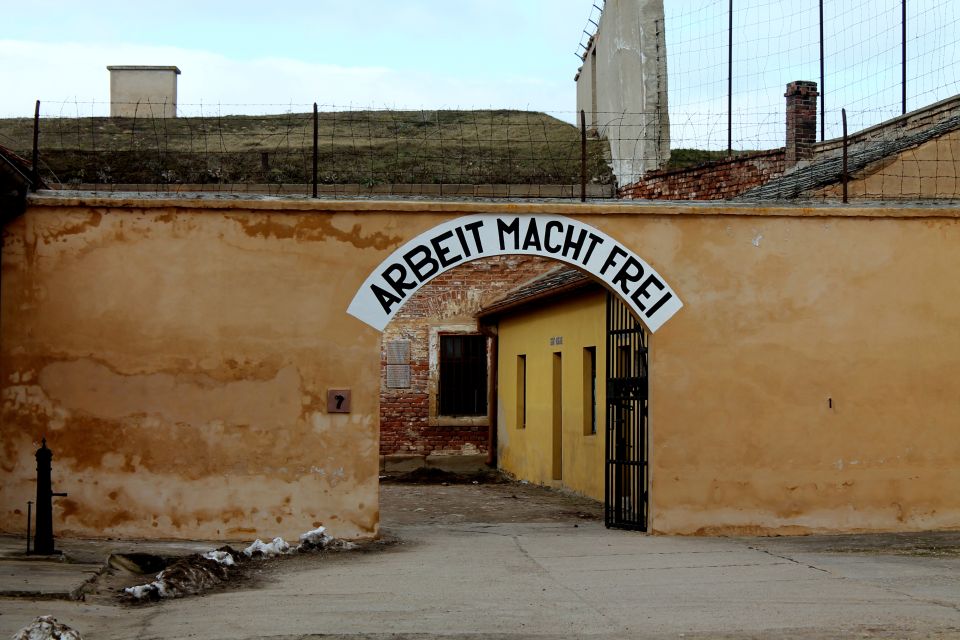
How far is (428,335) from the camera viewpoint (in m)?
24.2

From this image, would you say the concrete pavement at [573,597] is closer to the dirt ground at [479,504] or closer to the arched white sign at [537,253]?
the arched white sign at [537,253]

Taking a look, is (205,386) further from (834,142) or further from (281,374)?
(834,142)

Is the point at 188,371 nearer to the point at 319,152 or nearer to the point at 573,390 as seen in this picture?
the point at 573,390

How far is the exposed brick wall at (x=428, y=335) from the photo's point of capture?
24.0 m

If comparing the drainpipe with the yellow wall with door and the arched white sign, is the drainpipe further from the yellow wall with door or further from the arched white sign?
the arched white sign

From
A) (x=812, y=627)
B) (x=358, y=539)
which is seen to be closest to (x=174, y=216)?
(x=358, y=539)

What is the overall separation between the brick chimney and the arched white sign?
833 cm

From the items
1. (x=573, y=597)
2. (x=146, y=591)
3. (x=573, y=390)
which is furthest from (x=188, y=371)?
(x=573, y=390)

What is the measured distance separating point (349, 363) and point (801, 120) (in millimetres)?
10936

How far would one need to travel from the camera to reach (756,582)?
945 cm

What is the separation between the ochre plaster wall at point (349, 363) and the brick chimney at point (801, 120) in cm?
716

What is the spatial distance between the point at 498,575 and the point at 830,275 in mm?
5264

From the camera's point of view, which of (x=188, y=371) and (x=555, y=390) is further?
(x=555, y=390)

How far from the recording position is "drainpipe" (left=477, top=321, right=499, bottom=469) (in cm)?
2419
